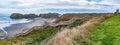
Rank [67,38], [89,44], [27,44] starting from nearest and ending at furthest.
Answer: [89,44], [67,38], [27,44]

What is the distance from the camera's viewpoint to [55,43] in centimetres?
1839

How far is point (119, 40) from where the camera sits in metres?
18.1

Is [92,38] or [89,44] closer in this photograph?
[89,44]

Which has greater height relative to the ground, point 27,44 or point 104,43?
point 104,43

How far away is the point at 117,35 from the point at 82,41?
2.23m

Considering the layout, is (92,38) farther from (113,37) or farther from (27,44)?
(27,44)

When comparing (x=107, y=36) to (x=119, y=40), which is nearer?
(x=119, y=40)

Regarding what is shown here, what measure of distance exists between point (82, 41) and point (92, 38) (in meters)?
1.12

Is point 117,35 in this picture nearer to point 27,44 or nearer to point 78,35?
point 78,35

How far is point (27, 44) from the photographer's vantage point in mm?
24031

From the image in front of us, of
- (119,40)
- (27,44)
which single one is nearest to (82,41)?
(119,40)

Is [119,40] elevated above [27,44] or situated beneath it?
elevated above

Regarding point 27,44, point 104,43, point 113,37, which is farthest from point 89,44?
point 27,44

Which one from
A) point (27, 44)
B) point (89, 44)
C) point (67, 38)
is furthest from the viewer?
point (27, 44)
